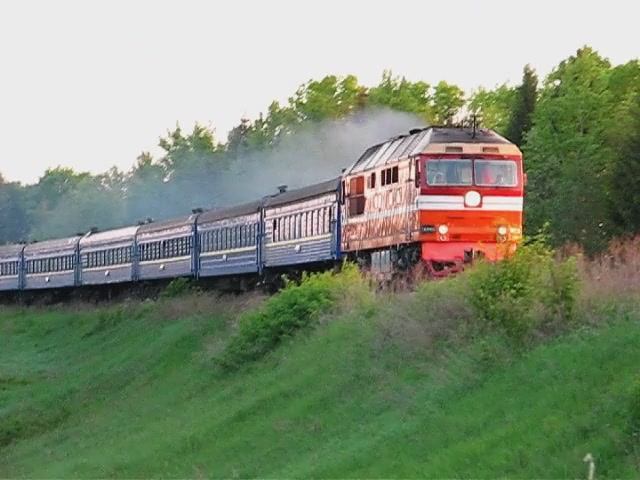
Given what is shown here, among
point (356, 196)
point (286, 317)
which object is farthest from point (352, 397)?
point (356, 196)

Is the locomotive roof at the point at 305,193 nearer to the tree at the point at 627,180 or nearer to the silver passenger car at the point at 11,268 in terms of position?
the tree at the point at 627,180

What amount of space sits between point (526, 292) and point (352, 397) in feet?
8.70

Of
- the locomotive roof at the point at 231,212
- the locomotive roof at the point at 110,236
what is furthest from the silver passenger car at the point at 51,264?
the locomotive roof at the point at 231,212

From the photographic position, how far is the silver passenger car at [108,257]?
2211 inches

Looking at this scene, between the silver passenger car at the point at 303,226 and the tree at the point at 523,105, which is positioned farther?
the tree at the point at 523,105

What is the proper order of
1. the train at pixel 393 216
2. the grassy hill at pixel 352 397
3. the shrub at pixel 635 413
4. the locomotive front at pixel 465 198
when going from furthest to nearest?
1. the train at pixel 393 216
2. the locomotive front at pixel 465 198
3. the grassy hill at pixel 352 397
4. the shrub at pixel 635 413

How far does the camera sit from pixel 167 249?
51594 millimetres

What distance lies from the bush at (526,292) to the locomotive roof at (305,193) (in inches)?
611

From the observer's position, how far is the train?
2794cm

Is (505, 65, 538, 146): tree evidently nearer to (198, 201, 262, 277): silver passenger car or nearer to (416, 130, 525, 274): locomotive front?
(198, 201, 262, 277): silver passenger car

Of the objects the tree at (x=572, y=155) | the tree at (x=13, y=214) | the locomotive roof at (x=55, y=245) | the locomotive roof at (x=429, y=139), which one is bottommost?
the locomotive roof at (x=55, y=245)

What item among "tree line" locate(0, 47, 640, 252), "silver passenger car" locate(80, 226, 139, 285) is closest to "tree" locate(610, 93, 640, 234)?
"tree line" locate(0, 47, 640, 252)

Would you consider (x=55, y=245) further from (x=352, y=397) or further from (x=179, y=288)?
(x=352, y=397)

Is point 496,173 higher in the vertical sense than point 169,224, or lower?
lower
